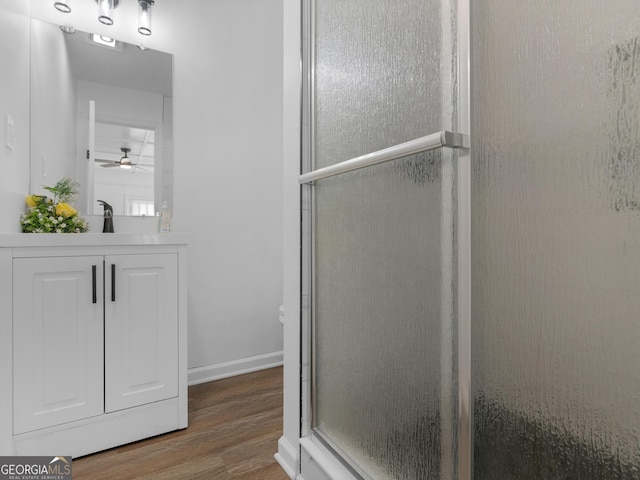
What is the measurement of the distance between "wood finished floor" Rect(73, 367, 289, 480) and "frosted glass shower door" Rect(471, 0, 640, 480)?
1.03 meters

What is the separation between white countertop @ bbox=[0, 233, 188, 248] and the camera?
139cm

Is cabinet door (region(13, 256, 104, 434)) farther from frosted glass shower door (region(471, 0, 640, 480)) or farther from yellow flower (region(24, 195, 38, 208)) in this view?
frosted glass shower door (region(471, 0, 640, 480))

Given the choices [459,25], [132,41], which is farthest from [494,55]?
[132,41]

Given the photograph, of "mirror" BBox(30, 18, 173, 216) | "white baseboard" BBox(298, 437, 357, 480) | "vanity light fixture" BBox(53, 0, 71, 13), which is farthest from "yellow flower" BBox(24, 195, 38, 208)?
"white baseboard" BBox(298, 437, 357, 480)

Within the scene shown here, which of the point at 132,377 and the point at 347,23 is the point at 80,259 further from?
the point at 347,23

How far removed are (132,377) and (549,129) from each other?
5.65 feet

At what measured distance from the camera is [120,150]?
6.93 feet

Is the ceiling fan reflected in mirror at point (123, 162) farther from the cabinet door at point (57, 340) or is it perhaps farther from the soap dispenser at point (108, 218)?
the cabinet door at point (57, 340)

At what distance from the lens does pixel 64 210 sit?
5.87ft

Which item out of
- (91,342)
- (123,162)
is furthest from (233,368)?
(123,162)

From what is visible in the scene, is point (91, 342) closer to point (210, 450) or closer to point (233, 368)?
point (210, 450)

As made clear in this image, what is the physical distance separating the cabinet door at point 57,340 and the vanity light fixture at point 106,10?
1.37m

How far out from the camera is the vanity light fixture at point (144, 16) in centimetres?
214

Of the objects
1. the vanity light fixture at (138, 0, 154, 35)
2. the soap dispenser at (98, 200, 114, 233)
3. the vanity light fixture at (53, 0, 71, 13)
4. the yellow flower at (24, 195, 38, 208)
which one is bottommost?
the soap dispenser at (98, 200, 114, 233)
